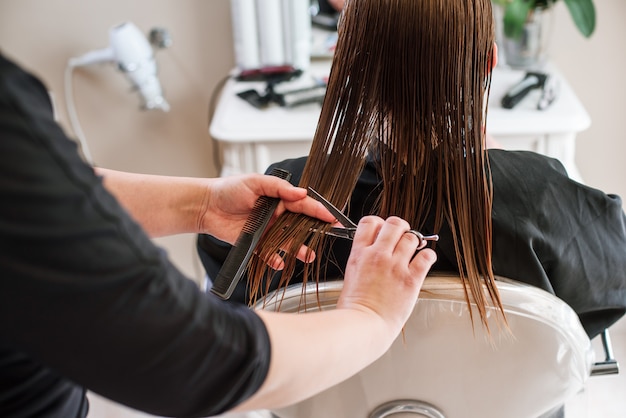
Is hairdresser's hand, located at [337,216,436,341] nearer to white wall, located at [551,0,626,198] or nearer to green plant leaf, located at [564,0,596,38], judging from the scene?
green plant leaf, located at [564,0,596,38]

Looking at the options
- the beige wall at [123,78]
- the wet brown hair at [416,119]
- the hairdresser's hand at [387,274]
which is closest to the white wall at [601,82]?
the beige wall at [123,78]

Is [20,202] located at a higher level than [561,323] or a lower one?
higher

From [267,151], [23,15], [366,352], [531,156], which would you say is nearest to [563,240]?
[531,156]

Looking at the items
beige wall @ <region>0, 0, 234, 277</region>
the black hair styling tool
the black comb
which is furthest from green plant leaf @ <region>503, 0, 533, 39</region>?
the black comb

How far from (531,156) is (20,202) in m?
0.69

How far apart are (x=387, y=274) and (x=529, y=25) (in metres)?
1.12

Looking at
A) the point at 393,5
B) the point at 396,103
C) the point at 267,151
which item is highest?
the point at 393,5

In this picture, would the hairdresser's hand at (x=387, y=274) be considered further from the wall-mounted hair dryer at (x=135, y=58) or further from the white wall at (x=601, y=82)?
the white wall at (x=601, y=82)

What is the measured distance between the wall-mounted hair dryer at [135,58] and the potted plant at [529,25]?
2.66 ft

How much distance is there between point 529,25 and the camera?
5.15 feet

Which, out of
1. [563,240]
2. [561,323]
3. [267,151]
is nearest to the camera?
[561,323]

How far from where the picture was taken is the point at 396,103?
83cm

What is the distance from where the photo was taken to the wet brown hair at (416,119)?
78cm

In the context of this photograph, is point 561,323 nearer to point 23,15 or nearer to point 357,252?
point 357,252
